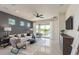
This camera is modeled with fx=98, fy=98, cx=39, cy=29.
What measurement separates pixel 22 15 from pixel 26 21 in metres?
0.21

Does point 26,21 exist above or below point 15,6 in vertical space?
below

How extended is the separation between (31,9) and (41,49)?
1.16 m

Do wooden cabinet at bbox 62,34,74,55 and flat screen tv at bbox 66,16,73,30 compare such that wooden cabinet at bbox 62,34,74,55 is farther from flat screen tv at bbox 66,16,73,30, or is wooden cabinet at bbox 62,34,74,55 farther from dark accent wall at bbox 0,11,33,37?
dark accent wall at bbox 0,11,33,37

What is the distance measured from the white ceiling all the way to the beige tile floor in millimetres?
741

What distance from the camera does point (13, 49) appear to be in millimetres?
2584

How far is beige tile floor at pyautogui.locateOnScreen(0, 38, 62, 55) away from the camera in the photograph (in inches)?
102

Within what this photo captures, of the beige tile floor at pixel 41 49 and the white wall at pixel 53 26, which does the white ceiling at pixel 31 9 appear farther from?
the beige tile floor at pixel 41 49

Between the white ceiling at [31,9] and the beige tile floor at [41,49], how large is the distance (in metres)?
0.74

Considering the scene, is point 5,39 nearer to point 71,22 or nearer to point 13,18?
point 13,18

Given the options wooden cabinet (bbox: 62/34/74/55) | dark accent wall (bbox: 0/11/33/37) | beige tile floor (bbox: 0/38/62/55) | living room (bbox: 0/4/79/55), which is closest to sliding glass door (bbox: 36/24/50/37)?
living room (bbox: 0/4/79/55)

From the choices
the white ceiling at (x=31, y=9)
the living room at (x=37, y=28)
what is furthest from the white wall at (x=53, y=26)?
the white ceiling at (x=31, y=9)
